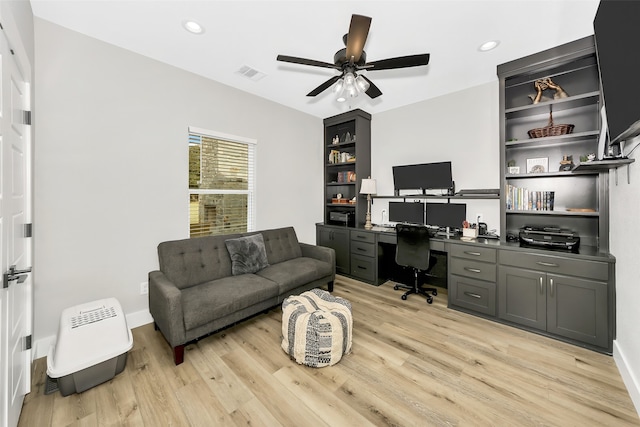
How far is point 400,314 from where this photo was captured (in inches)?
111

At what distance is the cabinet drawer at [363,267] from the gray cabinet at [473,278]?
1100mm

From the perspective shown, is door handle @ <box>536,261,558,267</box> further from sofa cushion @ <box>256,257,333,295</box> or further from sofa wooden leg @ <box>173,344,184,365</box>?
sofa wooden leg @ <box>173,344,184,365</box>

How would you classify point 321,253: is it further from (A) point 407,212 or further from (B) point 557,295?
(B) point 557,295

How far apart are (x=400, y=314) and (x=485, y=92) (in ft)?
9.63

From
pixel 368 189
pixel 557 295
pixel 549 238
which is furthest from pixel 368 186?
pixel 557 295

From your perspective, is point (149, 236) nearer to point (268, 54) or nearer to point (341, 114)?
point (268, 54)

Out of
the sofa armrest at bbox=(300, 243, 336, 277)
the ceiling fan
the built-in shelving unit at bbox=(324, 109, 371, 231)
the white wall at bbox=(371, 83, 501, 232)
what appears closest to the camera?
the ceiling fan

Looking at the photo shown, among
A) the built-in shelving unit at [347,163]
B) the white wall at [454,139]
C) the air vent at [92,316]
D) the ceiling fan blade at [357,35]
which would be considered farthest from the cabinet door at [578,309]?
the air vent at [92,316]

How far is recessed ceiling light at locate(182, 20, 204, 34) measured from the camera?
A: 2.10 m

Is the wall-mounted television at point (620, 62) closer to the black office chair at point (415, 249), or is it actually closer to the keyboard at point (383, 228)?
the black office chair at point (415, 249)

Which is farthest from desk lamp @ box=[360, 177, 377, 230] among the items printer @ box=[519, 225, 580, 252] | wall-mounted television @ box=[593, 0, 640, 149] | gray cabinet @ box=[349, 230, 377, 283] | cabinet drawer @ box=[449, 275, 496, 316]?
wall-mounted television @ box=[593, 0, 640, 149]

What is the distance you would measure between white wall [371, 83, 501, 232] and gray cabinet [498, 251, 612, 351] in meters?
0.84

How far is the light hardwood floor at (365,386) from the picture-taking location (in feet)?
4.94

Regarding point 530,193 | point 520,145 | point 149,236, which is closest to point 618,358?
point 530,193
